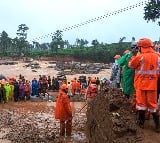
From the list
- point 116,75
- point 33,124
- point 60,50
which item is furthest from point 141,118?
point 60,50

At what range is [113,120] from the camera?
7.61 metres

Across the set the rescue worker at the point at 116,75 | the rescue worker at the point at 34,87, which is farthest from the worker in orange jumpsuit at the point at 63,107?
the rescue worker at the point at 34,87

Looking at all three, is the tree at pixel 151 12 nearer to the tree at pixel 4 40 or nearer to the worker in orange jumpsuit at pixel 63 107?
the worker in orange jumpsuit at pixel 63 107

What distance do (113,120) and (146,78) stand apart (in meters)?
0.93

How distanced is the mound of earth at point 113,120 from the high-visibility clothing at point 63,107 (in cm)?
347

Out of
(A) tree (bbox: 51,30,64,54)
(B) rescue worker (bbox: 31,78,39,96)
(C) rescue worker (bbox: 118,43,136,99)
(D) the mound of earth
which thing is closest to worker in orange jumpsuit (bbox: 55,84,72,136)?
(D) the mound of earth

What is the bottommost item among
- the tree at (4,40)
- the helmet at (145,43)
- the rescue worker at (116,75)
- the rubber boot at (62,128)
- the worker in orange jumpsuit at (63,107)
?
the rubber boot at (62,128)

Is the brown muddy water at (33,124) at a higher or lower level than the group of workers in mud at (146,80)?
lower

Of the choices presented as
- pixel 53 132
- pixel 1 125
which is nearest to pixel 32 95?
pixel 1 125

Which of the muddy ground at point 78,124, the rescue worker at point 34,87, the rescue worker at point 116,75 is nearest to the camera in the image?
the muddy ground at point 78,124

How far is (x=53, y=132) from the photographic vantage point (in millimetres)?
15844

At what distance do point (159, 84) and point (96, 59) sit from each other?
64.5 m

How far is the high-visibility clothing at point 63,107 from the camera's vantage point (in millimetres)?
13625

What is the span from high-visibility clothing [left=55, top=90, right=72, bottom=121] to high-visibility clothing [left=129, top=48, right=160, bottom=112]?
5.99m
